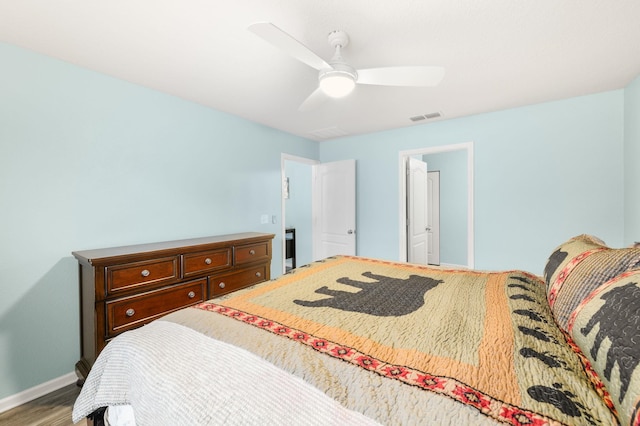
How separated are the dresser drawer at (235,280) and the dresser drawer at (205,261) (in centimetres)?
12

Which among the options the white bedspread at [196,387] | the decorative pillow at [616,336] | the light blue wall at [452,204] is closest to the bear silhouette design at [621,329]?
the decorative pillow at [616,336]

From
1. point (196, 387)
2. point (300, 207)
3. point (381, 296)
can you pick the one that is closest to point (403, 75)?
point (381, 296)

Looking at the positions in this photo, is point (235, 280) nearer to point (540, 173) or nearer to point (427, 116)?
point (427, 116)

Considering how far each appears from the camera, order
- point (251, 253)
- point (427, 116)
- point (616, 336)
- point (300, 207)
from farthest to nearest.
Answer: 1. point (300, 207)
2. point (427, 116)
3. point (251, 253)
4. point (616, 336)

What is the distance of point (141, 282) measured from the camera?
2119 mm

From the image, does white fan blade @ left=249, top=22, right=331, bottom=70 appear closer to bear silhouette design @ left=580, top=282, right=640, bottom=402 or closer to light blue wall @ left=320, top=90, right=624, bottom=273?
bear silhouette design @ left=580, top=282, right=640, bottom=402

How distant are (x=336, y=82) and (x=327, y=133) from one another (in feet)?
8.43

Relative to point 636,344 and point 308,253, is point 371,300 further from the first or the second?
point 308,253

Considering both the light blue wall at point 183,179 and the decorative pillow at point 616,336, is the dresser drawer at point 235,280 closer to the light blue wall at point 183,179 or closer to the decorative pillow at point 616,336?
the light blue wall at point 183,179

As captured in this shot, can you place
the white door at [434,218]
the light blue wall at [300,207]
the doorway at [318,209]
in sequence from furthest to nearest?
1. the white door at [434,218]
2. the light blue wall at [300,207]
3. the doorway at [318,209]

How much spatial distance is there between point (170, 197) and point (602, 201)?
439 cm

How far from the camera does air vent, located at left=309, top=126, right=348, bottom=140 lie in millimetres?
4039

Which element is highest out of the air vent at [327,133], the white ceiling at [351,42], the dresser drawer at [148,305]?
the air vent at [327,133]

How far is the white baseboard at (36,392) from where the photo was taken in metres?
1.88
